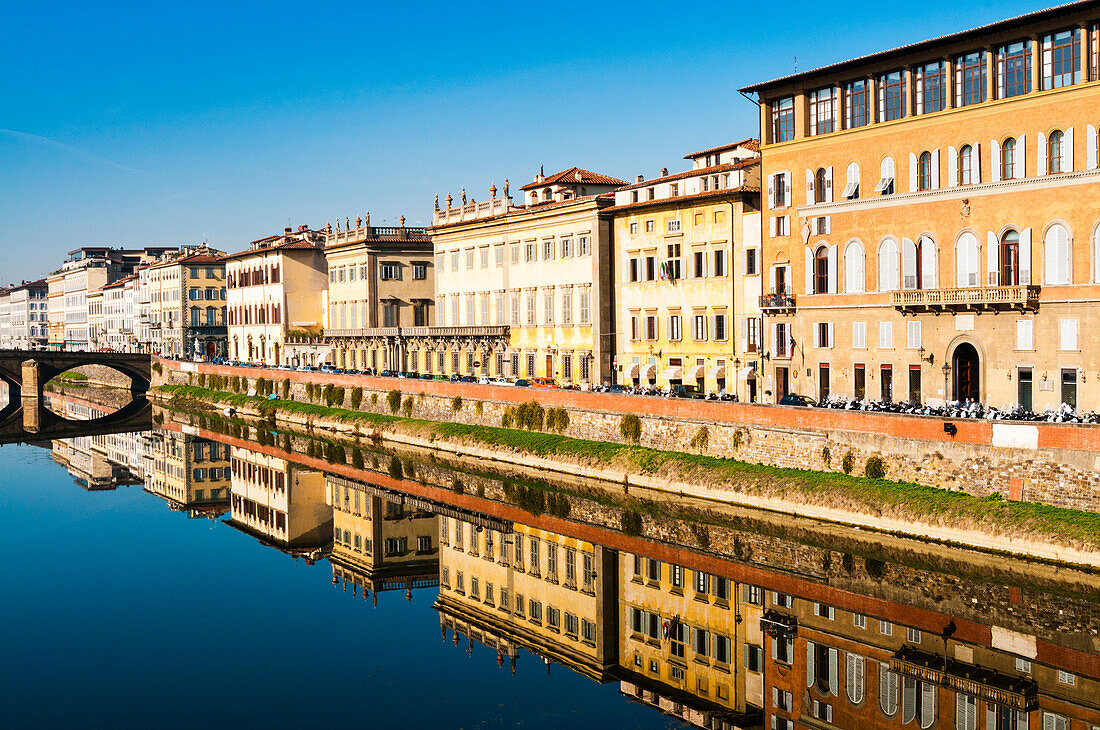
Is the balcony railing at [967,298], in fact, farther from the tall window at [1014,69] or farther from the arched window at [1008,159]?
the tall window at [1014,69]

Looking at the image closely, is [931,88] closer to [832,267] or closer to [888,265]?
[888,265]

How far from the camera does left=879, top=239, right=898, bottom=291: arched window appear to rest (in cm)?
4203

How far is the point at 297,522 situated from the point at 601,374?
20.4 m

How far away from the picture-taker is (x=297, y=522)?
43.2m

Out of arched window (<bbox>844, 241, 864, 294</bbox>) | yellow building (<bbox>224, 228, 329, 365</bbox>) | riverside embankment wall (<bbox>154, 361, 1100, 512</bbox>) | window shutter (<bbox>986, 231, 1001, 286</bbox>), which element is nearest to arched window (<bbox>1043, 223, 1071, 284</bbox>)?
window shutter (<bbox>986, 231, 1001, 286</bbox>)

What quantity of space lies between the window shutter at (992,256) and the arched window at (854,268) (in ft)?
18.0

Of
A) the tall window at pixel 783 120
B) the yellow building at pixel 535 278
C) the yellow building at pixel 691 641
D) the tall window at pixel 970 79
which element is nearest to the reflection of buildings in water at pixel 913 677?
the yellow building at pixel 691 641

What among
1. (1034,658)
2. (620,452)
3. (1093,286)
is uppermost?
(1093,286)

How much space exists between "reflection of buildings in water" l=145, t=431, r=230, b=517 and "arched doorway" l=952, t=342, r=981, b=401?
30561mm

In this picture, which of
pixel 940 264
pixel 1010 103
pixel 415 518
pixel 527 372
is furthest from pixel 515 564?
pixel 527 372

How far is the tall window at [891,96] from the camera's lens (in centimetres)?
4172

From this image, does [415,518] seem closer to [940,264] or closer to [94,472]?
[940,264]

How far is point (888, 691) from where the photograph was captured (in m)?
22.0

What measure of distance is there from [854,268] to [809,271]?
91.6 inches
